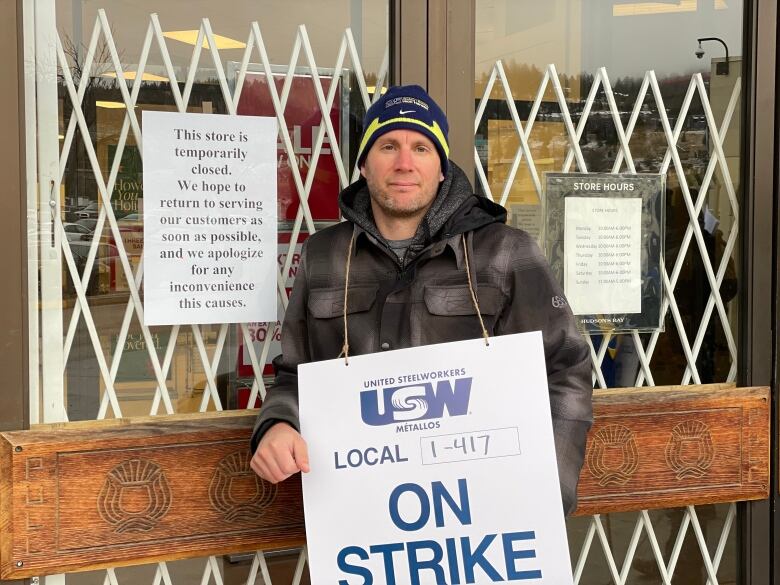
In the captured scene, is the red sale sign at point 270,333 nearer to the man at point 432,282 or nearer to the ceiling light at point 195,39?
the man at point 432,282

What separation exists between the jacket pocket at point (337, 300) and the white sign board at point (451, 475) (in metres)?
0.21

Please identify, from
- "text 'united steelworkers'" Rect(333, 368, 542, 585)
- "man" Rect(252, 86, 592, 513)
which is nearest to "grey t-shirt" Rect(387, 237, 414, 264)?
"man" Rect(252, 86, 592, 513)

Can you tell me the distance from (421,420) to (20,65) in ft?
5.23

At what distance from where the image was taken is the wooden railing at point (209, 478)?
2660 mm

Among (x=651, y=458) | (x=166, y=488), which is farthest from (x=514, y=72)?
(x=166, y=488)

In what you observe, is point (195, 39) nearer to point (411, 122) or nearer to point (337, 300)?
point (411, 122)

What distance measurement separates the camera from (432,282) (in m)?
2.42

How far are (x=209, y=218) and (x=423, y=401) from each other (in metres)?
1.05

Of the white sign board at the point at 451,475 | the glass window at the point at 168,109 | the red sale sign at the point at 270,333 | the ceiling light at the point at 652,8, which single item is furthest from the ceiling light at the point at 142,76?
the ceiling light at the point at 652,8

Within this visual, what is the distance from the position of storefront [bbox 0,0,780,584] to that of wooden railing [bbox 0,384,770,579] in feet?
0.33

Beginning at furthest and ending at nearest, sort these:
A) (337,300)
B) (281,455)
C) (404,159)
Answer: (337,300) < (404,159) < (281,455)

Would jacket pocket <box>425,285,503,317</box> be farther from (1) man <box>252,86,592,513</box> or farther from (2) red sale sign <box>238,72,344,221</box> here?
(2) red sale sign <box>238,72,344,221</box>

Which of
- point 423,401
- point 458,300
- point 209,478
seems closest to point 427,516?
point 423,401

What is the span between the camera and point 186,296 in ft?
9.53
